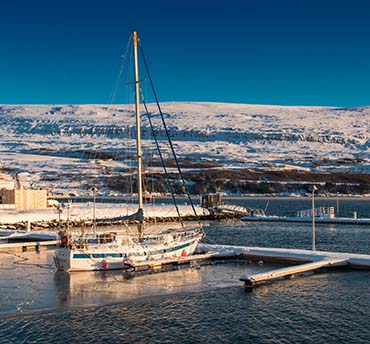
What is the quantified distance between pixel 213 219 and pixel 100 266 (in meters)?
48.6

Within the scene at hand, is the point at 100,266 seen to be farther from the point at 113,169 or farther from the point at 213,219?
the point at 113,169

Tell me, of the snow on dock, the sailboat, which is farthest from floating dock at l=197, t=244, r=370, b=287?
→ the snow on dock

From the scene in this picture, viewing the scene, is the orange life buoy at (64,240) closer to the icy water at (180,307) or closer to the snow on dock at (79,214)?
the icy water at (180,307)

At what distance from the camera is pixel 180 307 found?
20484mm

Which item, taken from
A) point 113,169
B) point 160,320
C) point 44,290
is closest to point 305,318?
point 160,320

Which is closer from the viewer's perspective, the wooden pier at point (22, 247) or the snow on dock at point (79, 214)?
the wooden pier at point (22, 247)

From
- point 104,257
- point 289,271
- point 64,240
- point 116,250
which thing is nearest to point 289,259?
point 289,271

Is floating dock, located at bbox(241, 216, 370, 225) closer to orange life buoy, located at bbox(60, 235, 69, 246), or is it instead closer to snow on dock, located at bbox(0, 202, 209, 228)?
snow on dock, located at bbox(0, 202, 209, 228)

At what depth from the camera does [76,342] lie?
1653 cm

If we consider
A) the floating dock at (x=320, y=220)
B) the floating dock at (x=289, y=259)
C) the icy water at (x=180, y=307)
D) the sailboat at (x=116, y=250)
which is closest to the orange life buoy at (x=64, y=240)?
the sailboat at (x=116, y=250)

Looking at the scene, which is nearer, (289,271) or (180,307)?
(180,307)

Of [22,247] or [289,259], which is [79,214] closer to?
[22,247]

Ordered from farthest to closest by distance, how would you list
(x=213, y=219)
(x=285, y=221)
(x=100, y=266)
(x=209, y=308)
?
(x=213, y=219) < (x=285, y=221) < (x=100, y=266) < (x=209, y=308)

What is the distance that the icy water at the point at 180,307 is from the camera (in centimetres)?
1711
